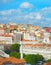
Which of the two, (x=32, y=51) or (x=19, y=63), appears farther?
(x=32, y=51)

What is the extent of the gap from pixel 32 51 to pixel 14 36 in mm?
20251

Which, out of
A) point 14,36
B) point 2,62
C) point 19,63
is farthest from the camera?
point 14,36

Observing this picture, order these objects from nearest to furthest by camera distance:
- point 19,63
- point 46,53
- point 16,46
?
point 19,63 → point 46,53 → point 16,46

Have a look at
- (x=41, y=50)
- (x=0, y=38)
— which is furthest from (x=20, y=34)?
(x=41, y=50)

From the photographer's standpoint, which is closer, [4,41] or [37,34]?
[4,41]

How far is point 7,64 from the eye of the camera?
8523 millimetres

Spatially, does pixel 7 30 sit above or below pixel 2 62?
above

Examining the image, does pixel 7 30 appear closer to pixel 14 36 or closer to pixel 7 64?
pixel 14 36

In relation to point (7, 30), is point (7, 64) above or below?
below

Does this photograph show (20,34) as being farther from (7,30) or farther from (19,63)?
(19,63)

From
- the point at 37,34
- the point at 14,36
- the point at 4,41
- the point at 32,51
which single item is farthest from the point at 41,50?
the point at 37,34

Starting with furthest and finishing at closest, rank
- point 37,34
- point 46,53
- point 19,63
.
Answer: point 37,34 → point 46,53 → point 19,63

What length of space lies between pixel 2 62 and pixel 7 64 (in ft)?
0.36

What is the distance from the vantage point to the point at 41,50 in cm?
2675
